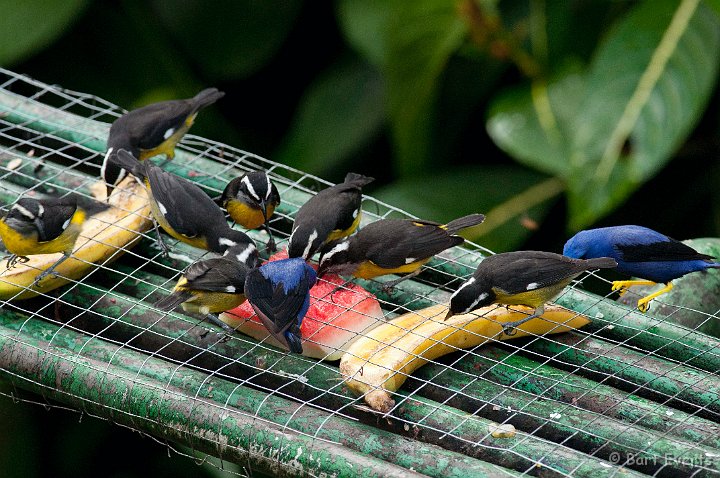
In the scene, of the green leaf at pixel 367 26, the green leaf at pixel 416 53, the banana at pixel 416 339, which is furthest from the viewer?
the green leaf at pixel 367 26

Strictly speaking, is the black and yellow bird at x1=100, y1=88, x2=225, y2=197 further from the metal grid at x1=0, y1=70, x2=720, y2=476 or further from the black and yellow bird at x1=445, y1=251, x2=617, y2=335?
the black and yellow bird at x1=445, y1=251, x2=617, y2=335

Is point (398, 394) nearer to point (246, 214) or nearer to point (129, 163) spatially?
point (246, 214)

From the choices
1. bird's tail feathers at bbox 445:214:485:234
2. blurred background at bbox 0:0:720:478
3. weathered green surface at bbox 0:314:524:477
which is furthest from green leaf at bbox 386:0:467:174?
weathered green surface at bbox 0:314:524:477

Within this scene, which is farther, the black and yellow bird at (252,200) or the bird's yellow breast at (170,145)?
the bird's yellow breast at (170,145)

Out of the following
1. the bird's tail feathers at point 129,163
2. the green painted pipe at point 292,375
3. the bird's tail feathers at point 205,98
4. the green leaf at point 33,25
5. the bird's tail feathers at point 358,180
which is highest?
the green leaf at point 33,25

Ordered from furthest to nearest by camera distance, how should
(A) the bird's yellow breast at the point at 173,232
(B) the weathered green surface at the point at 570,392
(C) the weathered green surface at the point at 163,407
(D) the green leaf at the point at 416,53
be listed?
(D) the green leaf at the point at 416,53 < (A) the bird's yellow breast at the point at 173,232 < (B) the weathered green surface at the point at 570,392 < (C) the weathered green surface at the point at 163,407

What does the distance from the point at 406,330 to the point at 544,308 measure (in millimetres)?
510

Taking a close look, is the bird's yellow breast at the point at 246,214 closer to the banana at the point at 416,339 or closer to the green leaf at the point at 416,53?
the banana at the point at 416,339

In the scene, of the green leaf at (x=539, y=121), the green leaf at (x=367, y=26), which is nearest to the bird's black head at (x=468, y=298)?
the green leaf at (x=539, y=121)

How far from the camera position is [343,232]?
4.17 m

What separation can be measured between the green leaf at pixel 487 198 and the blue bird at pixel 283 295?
1.61m

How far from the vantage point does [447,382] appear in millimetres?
3336

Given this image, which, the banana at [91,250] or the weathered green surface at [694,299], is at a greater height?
the banana at [91,250]

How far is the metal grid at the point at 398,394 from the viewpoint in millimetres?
2904
